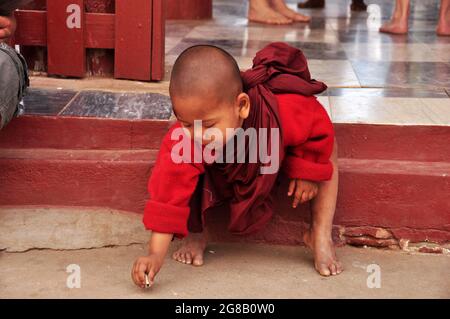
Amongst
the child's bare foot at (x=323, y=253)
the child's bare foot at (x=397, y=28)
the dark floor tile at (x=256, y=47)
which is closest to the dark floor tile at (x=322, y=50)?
the dark floor tile at (x=256, y=47)

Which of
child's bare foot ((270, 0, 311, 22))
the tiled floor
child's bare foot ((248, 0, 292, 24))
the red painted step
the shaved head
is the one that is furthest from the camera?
child's bare foot ((270, 0, 311, 22))

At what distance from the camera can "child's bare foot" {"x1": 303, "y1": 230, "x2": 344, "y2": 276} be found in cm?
238

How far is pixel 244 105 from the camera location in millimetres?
2195

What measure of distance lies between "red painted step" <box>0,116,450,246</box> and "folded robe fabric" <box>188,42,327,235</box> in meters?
0.20

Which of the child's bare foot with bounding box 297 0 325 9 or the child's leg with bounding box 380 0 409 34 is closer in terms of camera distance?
the child's leg with bounding box 380 0 409 34

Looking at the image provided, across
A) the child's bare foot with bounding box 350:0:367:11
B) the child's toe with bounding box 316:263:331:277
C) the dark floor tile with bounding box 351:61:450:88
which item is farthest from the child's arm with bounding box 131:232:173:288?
the child's bare foot with bounding box 350:0:367:11

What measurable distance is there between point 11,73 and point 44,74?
70cm

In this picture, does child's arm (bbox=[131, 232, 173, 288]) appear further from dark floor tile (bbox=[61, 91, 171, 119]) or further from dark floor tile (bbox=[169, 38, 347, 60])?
dark floor tile (bbox=[169, 38, 347, 60])

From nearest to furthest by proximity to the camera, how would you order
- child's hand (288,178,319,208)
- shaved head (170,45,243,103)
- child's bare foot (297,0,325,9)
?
shaved head (170,45,243,103)
child's hand (288,178,319,208)
child's bare foot (297,0,325,9)

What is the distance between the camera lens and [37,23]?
2992mm

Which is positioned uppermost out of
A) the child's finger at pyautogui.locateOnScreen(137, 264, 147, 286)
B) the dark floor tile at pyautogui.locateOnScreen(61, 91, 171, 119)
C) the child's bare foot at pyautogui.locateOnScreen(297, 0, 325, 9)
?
the dark floor tile at pyautogui.locateOnScreen(61, 91, 171, 119)

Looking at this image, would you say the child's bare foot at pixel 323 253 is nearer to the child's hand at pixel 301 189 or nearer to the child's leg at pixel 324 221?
the child's leg at pixel 324 221

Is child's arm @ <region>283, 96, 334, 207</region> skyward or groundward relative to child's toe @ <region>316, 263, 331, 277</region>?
skyward

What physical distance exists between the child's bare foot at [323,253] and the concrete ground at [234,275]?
25mm
